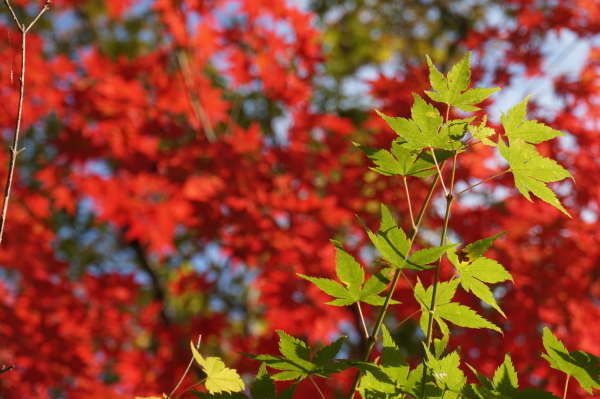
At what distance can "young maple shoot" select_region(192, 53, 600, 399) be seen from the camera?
0.70 m

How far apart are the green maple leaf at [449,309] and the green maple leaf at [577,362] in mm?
93

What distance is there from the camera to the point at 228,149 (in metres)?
2.96

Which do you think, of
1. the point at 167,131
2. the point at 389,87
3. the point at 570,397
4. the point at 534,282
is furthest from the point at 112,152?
the point at 570,397

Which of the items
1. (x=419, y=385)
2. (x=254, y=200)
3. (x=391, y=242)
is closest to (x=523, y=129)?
(x=391, y=242)

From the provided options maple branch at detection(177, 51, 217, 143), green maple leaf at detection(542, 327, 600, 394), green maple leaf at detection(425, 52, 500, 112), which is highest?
maple branch at detection(177, 51, 217, 143)

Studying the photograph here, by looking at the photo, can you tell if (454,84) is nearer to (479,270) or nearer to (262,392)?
(479,270)

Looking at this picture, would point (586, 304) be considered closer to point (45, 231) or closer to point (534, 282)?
point (534, 282)

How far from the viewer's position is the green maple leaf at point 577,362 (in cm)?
77

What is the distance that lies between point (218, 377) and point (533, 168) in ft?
1.81

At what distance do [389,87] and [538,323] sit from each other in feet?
4.44

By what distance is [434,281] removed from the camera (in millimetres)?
734

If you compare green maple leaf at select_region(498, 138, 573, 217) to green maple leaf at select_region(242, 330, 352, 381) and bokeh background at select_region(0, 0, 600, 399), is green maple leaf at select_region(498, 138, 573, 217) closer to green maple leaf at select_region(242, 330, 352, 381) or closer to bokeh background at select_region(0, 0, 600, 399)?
green maple leaf at select_region(242, 330, 352, 381)

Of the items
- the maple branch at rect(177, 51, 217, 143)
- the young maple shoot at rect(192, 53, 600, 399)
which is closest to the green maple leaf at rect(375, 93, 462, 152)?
the young maple shoot at rect(192, 53, 600, 399)

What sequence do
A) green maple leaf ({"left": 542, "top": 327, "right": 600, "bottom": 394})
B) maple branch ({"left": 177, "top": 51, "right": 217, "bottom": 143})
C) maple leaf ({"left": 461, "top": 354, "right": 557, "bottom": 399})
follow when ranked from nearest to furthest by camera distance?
1. maple leaf ({"left": 461, "top": 354, "right": 557, "bottom": 399})
2. green maple leaf ({"left": 542, "top": 327, "right": 600, "bottom": 394})
3. maple branch ({"left": 177, "top": 51, "right": 217, "bottom": 143})
